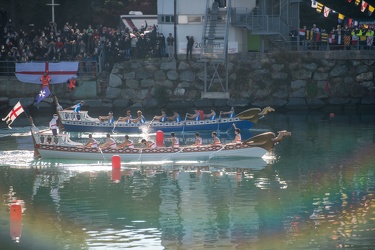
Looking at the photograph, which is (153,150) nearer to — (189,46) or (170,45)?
(189,46)

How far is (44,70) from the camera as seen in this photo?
217ft

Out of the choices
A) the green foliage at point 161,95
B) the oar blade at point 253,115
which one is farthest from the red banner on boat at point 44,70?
the oar blade at point 253,115

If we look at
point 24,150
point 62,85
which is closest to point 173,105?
point 62,85

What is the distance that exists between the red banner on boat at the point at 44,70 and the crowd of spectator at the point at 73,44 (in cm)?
45

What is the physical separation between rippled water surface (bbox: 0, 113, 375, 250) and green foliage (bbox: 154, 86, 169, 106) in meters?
16.6

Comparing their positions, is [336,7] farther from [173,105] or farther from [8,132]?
[8,132]

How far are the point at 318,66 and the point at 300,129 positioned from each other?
422 inches

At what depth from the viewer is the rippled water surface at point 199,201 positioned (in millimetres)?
32500

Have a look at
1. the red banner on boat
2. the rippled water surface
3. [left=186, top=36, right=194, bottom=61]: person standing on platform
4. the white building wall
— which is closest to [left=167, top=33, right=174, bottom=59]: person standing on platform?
the white building wall

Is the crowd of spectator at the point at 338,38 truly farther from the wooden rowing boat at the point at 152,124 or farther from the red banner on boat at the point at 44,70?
the red banner on boat at the point at 44,70

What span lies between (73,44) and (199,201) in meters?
30.0

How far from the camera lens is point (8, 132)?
57375mm

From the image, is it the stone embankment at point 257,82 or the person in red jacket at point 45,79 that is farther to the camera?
the stone embankment at point 257,82

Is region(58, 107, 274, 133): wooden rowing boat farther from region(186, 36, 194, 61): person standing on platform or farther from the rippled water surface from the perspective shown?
region(186, 36, 194, 61): person standing on platform
